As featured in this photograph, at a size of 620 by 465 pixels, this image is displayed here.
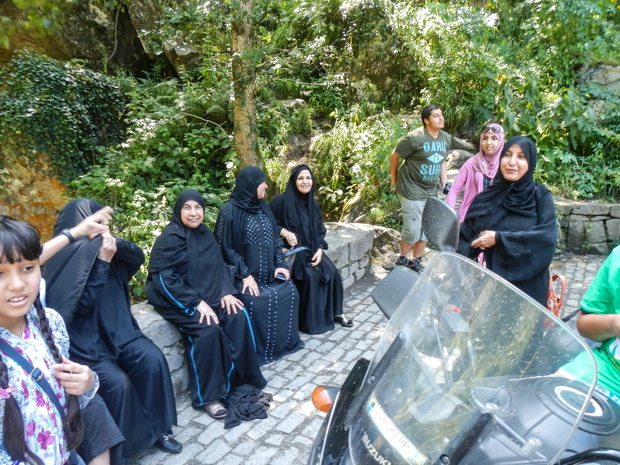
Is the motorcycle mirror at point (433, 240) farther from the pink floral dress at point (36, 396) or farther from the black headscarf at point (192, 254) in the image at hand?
the black headscarf at point (192, 254)

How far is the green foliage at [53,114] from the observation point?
6.35 meters

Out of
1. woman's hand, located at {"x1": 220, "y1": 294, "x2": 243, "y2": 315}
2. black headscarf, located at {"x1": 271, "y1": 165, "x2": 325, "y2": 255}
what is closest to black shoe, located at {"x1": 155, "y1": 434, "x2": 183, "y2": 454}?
woman's hand, located at {"x1": 220, "y1": 294, "x2": 243, "y2": 315}

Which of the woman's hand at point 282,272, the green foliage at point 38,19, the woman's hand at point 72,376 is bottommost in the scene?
the woman's hand at point 282,272

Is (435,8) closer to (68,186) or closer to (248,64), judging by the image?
(248,64)

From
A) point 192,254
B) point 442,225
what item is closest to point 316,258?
point 192,254

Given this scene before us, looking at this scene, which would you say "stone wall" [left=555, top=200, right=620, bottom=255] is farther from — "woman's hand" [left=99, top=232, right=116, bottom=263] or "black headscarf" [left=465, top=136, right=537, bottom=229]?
"woman's hand" [left=99, top=232, right=116, bottom=263]

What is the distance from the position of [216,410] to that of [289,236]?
188 centimetres

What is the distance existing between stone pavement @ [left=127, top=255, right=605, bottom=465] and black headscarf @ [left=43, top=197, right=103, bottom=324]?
0.88 meters

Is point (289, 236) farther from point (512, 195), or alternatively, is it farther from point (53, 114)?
point (53, 114)

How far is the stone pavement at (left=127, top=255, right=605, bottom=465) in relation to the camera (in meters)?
2.73

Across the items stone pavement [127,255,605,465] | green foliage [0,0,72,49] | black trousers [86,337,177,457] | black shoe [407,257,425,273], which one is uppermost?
green foliage [0,0,72,49]

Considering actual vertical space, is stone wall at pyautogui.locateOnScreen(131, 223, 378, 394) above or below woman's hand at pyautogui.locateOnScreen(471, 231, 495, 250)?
below

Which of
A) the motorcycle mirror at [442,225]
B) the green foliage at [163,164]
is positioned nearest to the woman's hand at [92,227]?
the motorcycle mirror at [442,225]

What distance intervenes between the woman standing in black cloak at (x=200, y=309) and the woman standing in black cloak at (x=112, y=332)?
0.33m
